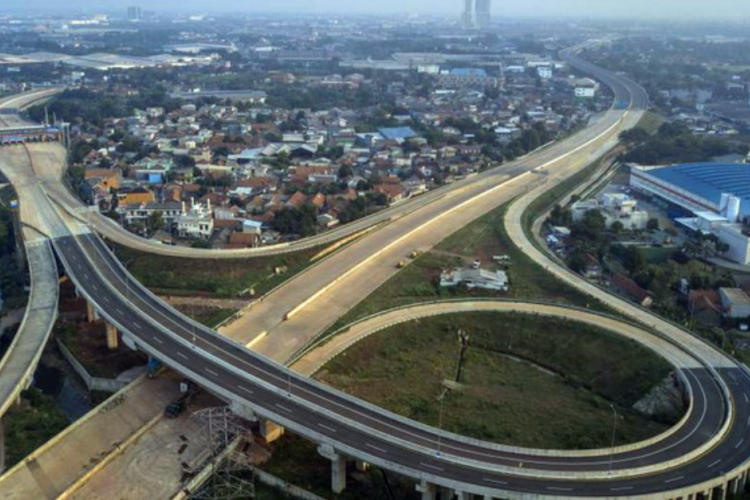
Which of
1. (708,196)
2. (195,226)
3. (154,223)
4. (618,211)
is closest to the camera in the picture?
(195,226)

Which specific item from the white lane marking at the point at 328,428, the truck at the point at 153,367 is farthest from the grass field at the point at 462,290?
the white lane marking at the point at 328,428

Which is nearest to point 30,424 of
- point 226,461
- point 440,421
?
point 226,461

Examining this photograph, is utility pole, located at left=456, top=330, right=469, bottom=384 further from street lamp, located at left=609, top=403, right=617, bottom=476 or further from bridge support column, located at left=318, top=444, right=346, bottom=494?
bridge support column, located at left=318, top=444, right=346, bottom=494

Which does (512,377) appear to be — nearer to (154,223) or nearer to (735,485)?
(735,485)

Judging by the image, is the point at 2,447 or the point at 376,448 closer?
the point at 376,448

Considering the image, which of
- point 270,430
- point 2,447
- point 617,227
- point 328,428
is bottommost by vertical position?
point 2,447

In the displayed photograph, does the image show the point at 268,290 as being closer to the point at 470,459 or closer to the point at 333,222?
the point at 333,222
